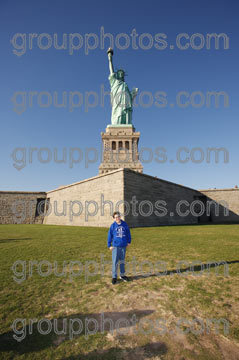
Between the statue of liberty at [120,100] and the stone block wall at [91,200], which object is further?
the statue of liberty at [120,100]

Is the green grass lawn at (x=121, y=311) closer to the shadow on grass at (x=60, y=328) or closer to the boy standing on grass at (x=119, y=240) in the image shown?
the shadow on grass at (x=60, y=328)

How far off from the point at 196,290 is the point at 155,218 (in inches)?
582

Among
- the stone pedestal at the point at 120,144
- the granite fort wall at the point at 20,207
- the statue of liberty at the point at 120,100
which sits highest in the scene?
the statue of liberty at the point at 120,100

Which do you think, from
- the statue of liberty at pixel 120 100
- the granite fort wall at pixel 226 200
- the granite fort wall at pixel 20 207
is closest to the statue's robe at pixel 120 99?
the statue of liberty at pixel 120 100

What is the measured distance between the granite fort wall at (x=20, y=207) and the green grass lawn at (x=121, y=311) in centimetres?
2584

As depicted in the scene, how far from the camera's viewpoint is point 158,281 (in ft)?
12.7

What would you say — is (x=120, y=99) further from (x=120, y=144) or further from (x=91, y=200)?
(x=91, y=200)

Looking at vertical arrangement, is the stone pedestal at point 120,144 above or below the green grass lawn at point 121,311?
above

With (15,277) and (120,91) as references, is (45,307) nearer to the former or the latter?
(15,277)

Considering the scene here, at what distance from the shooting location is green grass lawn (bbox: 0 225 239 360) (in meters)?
2.01

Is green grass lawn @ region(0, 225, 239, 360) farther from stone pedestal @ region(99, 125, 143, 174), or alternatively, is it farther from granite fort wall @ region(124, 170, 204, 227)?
stone pedestal @ region(99, 125, 143, 174)

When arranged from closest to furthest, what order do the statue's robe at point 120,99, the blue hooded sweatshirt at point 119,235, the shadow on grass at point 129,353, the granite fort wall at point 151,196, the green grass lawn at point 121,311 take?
the shadow on grass at point 129,353
the green grass lawn at point 121,311
the blue hooded sweatshirt at point 119,235
the granite fort wall at point 151,196
the statue's robe at point 120,99

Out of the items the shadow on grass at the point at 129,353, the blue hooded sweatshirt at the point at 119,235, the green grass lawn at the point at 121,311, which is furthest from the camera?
the blue hooded sweatshirt at the point at 119,235

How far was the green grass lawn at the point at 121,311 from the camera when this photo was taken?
6.61ft
